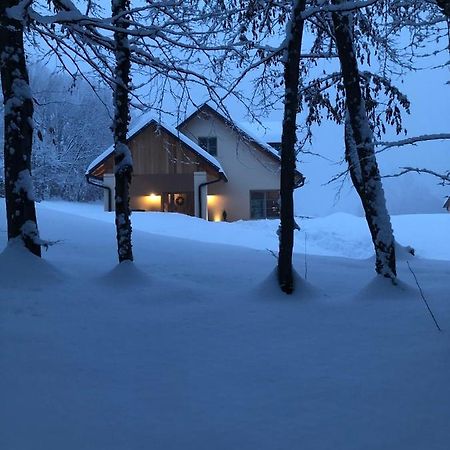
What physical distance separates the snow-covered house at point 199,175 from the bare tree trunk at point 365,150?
15859 millimetres

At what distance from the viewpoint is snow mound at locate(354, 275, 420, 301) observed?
19.3 feet

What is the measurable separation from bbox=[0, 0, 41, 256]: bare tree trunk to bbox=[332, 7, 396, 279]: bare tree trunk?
12.9 feet

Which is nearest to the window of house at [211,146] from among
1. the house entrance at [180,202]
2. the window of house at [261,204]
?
the house entrance at [180,202]

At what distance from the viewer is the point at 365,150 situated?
6410 mm

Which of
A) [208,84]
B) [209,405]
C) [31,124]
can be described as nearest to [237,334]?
[209,405]

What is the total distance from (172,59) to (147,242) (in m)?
4.28

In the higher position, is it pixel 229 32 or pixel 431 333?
pixel 229 32

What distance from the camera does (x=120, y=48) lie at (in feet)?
23.3

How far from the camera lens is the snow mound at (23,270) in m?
5.62

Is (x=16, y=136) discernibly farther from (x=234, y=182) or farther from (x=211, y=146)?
(x=234, y=182)

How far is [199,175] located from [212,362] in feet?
65.0

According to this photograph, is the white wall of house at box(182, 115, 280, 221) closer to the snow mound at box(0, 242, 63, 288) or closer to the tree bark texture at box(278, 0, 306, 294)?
the tree bark texture at box(278, 0, 306, 294)

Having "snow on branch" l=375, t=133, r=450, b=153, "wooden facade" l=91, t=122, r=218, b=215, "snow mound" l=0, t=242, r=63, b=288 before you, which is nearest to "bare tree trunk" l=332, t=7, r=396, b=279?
"snow on branch" l=375, t=133, r=450, b=153

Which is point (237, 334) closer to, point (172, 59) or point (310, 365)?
point (310, 365)
